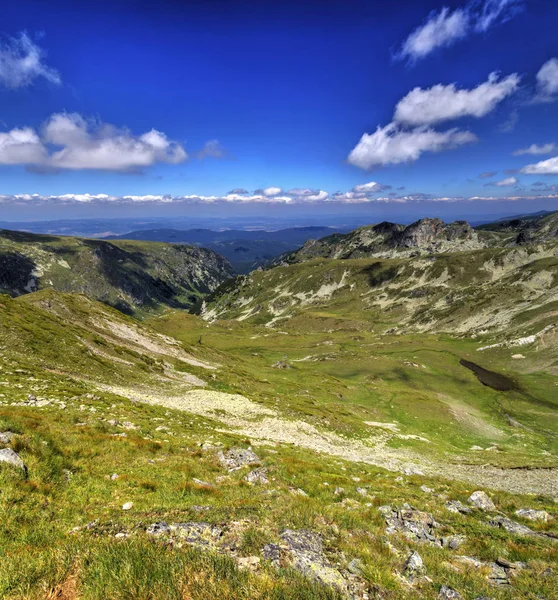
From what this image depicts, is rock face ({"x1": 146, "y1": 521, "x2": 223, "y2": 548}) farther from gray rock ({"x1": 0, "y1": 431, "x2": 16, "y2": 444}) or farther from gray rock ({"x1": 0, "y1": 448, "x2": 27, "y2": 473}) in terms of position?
gray rock ({"x1": 0, "y1": 431, "x2": 16, "y2": 444})

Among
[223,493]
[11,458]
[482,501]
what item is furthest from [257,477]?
[482,501]

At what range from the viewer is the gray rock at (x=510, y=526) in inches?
623

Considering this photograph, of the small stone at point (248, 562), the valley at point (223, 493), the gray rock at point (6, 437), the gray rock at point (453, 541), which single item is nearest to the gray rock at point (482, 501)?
the valley at point (223, 493)

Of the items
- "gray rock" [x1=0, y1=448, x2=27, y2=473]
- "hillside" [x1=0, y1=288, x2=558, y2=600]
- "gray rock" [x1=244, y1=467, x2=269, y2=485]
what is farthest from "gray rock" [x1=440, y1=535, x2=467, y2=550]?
"gray rock" [x1=0, y1=448, x2=27, y2=473]

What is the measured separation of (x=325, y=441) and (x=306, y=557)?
33.4 metres

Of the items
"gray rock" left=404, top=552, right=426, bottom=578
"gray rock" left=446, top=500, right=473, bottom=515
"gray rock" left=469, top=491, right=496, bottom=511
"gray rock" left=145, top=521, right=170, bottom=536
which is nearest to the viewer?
"gray rock" left=145, top=521, right=170, bottom=536

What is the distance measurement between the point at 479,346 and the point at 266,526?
175 m

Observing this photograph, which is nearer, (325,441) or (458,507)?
(458,507)

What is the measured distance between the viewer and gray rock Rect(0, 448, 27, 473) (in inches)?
486

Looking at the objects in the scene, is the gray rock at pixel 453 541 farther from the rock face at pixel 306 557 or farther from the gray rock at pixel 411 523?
the rock face at pixel 306 557

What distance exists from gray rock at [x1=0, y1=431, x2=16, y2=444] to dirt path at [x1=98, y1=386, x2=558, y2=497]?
77.6 feet

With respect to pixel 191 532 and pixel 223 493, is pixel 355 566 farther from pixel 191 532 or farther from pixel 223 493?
pixel 223 493

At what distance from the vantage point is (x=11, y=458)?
41.3 feet

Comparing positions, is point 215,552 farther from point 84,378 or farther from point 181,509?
point 84,378
